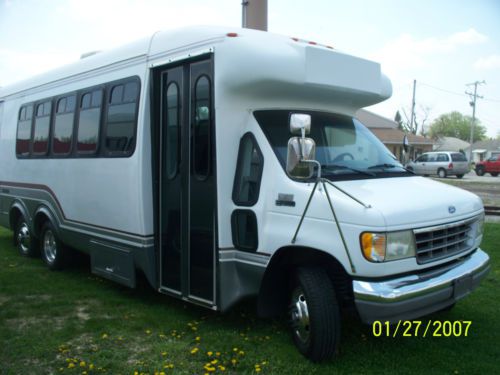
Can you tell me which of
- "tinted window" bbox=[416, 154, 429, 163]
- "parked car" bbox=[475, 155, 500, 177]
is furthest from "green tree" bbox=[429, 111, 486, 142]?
"tinted window" bbox=[416, 154, 429, 163]

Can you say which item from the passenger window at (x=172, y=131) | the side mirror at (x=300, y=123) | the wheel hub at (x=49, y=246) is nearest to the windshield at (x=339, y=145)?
the side mirror at (x=300, y=123)

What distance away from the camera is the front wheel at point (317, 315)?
4172 millimetres

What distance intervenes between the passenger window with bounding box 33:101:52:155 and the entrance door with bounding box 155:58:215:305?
2.97 m

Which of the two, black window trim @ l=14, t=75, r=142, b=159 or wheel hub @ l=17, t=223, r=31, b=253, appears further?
wheel hub @ l=17, t=223, r=31, b=253

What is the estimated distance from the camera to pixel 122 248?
5.88 m

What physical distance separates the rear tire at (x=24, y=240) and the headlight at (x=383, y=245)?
6.49 m

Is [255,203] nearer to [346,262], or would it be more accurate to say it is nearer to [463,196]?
[346,262]

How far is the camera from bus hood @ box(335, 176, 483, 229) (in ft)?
12.9

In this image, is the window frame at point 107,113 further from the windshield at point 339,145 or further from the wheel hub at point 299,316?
the wheel hub at point 299,316

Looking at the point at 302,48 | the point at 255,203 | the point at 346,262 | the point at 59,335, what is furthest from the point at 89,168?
the point at 346,262

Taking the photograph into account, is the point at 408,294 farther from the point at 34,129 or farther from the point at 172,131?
the point at 34,129

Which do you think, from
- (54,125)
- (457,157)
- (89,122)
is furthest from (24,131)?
(457,157)

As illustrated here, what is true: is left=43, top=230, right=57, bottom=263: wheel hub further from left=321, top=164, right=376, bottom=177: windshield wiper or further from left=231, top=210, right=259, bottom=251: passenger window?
left=321, top=164, right=376, bottom=177: windshield wiper

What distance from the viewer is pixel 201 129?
501 centimetres
